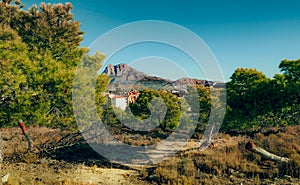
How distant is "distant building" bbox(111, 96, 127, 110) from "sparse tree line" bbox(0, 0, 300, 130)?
642mm

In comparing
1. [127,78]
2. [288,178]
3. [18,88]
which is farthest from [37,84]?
[288,178]

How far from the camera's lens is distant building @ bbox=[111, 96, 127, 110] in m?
17.1

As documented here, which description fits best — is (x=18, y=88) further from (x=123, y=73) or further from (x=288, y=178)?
(x=288, y=178)

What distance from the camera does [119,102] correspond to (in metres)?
18.2

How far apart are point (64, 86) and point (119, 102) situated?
8911 mm

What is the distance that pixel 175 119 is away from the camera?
17.0 metres

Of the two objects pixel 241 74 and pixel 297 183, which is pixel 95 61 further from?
pixel 297 183

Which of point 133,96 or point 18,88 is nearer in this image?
point 18,88

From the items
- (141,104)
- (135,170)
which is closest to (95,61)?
(141,104)

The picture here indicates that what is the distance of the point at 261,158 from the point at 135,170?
5091 millimetres

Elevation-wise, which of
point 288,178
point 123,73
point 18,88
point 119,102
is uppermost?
point 123,73

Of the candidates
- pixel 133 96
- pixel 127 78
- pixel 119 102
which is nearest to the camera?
pixel 127 78

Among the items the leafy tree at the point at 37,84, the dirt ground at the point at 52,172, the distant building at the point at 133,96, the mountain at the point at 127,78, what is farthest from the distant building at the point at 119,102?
the dirt ground at the point at 52,172

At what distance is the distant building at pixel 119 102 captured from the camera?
56.2ft
